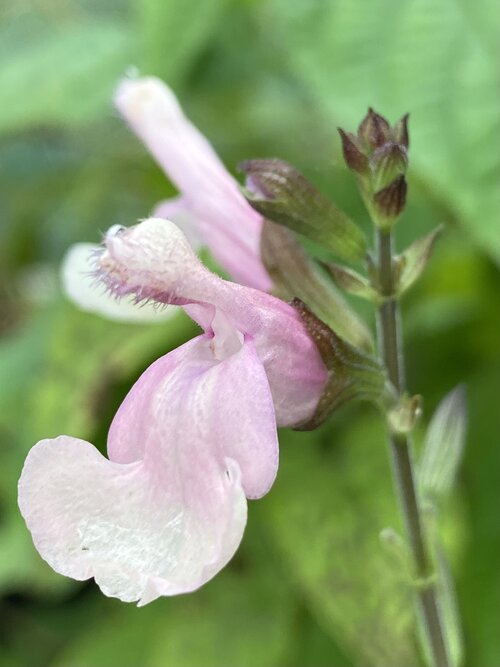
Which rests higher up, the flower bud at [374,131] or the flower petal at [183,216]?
the flower petal at [183,216]

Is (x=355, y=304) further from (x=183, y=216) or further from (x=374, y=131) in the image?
(x=374, y=131)

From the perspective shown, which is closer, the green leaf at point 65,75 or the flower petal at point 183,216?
the flower petal at point 183,216

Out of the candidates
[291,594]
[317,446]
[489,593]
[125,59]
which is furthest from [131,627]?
[125,59]

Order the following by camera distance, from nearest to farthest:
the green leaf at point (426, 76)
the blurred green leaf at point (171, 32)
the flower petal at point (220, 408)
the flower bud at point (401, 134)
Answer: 1. the flower petal at point (220, 408)
2. the flower bud at point (401, 134)
3. the green leaf at point (426, 76)
4. the blurred green leaf at point (171, 32)

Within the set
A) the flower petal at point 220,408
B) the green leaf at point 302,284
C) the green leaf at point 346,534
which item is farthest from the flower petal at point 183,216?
the green leaf at point 346,534

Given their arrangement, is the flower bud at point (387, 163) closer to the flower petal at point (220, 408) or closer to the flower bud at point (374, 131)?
the flower bud at point (374, 131)

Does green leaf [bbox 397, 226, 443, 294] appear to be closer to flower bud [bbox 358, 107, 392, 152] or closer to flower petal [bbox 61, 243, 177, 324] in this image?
flower bud [bbox 358, 107, 392, 152]

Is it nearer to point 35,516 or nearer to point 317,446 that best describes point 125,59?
point 317,446

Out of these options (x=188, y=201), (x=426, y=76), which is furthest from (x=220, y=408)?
(x=426, y=76)
